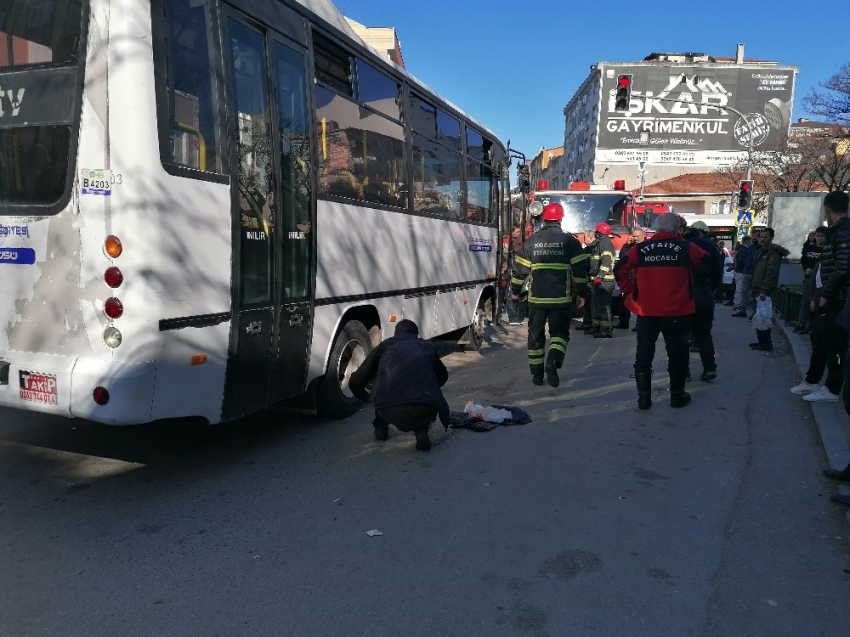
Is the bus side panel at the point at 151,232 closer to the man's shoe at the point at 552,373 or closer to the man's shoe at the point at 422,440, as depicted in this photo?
the man's shoe at the point at 422,440

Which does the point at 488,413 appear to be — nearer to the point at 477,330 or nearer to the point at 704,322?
the point at 704,322

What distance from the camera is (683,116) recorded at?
63.0 metres

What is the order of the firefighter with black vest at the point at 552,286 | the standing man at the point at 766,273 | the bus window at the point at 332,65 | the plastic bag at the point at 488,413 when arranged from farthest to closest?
the standing man at the point at 766,273, the firefighter with black vest at the point at 552,286, the plastic bag at the point at 488,413, the bus window at the point at 332,65

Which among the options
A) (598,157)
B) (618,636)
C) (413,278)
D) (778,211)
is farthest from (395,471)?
Answer: (598,157)

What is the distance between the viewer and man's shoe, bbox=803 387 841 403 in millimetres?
6770

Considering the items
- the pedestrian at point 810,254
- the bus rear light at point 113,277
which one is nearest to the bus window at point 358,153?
the bus rear light at point 113,277

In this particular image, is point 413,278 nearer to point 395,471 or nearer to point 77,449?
point 395,471

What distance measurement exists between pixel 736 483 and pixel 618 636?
2357 mm

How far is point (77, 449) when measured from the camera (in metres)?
5.05

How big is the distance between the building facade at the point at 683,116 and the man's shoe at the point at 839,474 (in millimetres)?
60407

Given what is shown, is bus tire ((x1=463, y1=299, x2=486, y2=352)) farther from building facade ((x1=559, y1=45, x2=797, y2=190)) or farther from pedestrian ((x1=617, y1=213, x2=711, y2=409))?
building facade ((x1=559, y1=45, x2=797, y2=190))

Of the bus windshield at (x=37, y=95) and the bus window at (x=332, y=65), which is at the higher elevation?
the bus window at (x=332, y=65)

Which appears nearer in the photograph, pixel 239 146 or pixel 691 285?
pixel 239 146

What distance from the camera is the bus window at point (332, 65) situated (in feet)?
18.0
